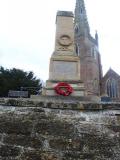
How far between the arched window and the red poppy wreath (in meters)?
44.6

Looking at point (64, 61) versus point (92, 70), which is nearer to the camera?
point (64, 61)

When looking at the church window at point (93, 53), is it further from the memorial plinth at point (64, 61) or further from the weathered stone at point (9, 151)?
the weathered stone at point (9, 151)

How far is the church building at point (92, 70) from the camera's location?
56.3 meters

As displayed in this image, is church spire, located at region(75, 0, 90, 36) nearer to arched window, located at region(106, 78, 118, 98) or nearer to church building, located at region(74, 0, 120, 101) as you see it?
church building, located at region(74, 0, 120, 101)

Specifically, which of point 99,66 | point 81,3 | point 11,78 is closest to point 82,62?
point 99,66

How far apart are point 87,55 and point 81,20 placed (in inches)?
489

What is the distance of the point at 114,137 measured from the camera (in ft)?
8.87

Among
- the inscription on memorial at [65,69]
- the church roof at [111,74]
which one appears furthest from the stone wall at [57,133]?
the church roof at [111,74]

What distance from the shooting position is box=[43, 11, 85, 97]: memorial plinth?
1331 centimetres

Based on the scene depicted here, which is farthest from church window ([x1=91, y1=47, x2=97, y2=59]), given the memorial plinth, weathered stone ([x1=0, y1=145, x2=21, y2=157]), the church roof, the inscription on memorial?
weathered stone ([x1=0, y1=145, x2=21, y2=157])

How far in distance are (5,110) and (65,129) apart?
80 cm

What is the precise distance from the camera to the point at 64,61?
46.1 feet

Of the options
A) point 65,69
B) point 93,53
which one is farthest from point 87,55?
point 65,69

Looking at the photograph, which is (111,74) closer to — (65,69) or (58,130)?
(65,69)
